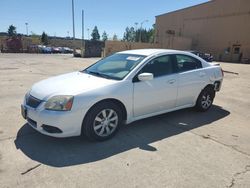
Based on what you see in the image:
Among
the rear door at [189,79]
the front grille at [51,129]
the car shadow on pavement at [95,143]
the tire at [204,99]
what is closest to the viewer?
the car shadow on pavement at [95,143]

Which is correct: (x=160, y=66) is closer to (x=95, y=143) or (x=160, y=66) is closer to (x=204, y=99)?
(x=204, y=99)

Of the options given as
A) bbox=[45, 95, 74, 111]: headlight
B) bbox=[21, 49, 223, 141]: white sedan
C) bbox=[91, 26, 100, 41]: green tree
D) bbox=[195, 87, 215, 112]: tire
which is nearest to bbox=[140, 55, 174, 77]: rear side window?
bbox=[21, 49, 223, 141]: white sedan

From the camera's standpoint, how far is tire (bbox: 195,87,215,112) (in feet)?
18.2

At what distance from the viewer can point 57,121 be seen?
11.2ft

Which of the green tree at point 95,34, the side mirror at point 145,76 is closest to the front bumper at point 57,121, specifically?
the side mirror at point 145,76

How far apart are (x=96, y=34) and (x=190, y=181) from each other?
12011 cm

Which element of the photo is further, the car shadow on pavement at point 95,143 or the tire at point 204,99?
the tire at point 204,99

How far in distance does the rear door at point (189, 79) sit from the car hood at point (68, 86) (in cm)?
172

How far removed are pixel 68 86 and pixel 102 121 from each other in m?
0.81

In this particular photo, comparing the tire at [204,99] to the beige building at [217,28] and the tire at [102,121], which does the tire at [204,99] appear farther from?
the beige building at [217,28]

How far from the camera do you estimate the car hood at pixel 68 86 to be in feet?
11.9

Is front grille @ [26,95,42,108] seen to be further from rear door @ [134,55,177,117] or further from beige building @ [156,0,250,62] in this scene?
beige building @ [156,0,250,62]

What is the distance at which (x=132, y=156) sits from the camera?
344 cm

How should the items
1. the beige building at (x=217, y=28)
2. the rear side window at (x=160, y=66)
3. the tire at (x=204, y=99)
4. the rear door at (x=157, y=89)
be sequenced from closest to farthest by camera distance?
the rear door at (x=157, y=89)
the rear side window at (x=160, y=66)
the tire at (x=204, y=99)
the beige building at (x=217, y=28)
